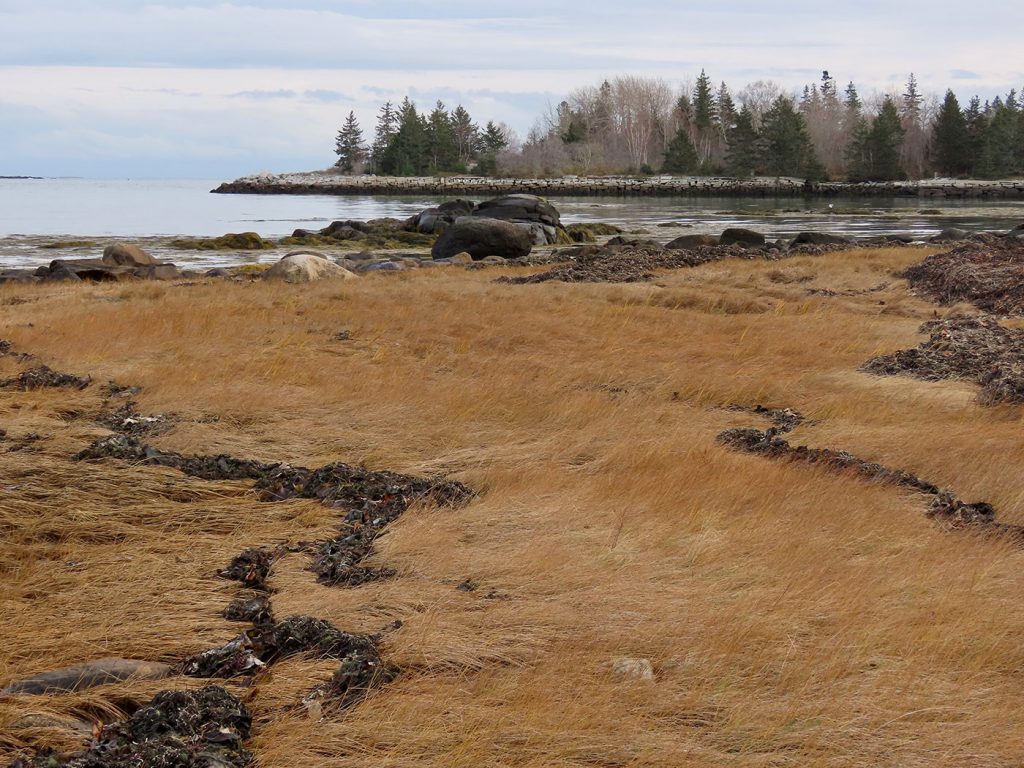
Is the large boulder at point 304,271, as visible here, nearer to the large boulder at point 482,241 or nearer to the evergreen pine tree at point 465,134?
the large boulder at point 482,241

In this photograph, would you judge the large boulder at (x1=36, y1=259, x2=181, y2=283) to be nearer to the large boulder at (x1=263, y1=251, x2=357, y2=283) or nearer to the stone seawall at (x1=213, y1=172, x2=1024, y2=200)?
the large boulder at (x1=263, y1=251, x2=357, y2=283)

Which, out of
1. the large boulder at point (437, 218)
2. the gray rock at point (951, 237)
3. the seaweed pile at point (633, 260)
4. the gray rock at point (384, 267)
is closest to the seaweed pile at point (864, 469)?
the seaweed pile at point (633, 260)

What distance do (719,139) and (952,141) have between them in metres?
29.2

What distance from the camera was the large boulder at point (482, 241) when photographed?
99.4 feet

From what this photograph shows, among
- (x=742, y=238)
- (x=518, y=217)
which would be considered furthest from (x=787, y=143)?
(x=742, y=238)

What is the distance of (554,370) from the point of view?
10602 mm

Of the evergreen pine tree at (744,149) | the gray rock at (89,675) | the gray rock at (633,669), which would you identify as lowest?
the gray rock at (633,669)

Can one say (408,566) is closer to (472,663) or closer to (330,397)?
(472,663)

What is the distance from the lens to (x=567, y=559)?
5180 mm

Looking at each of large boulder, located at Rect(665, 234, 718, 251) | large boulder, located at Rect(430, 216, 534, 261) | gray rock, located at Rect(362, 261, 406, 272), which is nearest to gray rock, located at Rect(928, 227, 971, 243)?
large boulder, located at Rect(665, 234, 718, 251)

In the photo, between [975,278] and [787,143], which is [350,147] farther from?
[975,278]

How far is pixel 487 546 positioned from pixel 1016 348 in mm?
7750

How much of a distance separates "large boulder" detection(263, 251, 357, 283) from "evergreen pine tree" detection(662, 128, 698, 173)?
8480 centimetres

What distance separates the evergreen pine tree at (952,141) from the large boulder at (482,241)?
73023 mm
